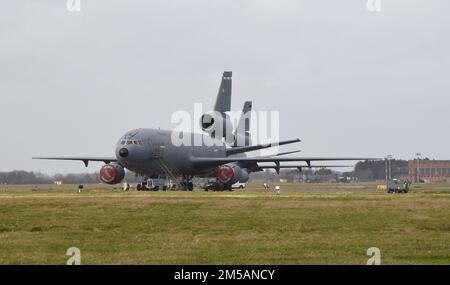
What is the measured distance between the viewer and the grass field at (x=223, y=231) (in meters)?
23.8

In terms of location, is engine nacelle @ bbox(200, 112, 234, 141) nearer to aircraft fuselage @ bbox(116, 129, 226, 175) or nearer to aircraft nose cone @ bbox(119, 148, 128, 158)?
aircraft fuselage @ bbox(116, 129, 226, 175)

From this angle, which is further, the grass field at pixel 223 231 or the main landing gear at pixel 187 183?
the main landing gear at pixel 187 183

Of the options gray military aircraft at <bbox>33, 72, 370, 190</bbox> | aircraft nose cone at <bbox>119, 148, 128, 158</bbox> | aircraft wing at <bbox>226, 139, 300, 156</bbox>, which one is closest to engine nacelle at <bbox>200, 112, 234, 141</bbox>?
gray military aircraft at <bbox>33, 72, 370, 190</bbox>

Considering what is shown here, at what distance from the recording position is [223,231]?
31125 mm

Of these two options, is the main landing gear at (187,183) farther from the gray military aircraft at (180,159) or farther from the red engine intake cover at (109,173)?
the red engine intake cover at (109,173)

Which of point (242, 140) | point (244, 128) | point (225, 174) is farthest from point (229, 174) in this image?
point (244, 128)

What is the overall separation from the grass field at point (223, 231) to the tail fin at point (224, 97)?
2443 inches

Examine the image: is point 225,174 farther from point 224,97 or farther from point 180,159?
point 224,97

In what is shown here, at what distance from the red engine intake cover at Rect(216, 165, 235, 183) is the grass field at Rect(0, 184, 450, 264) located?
3330 cm

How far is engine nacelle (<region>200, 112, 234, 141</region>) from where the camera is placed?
9694cm

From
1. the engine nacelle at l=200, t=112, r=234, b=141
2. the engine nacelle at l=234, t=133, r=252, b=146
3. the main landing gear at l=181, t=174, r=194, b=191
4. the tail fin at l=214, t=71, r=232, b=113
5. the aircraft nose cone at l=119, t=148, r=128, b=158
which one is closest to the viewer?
the aircraft nose cone at l=119, t=148, r=128, b=158

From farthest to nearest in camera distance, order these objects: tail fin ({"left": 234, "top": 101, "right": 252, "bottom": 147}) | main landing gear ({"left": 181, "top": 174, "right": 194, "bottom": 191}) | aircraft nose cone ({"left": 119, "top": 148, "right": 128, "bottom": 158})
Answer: tail fin ({"left": 234, "top": 101, "right": 252, "bottom": 147}) → main landing gear ({"left": 181, "top": 174, "right": 194, "bottom": 191}) → aircraft nose cone ({"left": 119, "top": 148, "right": 128, "bottom": 158})

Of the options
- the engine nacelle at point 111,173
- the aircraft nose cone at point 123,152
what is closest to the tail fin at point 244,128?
the engine nacelle at point 111,173
